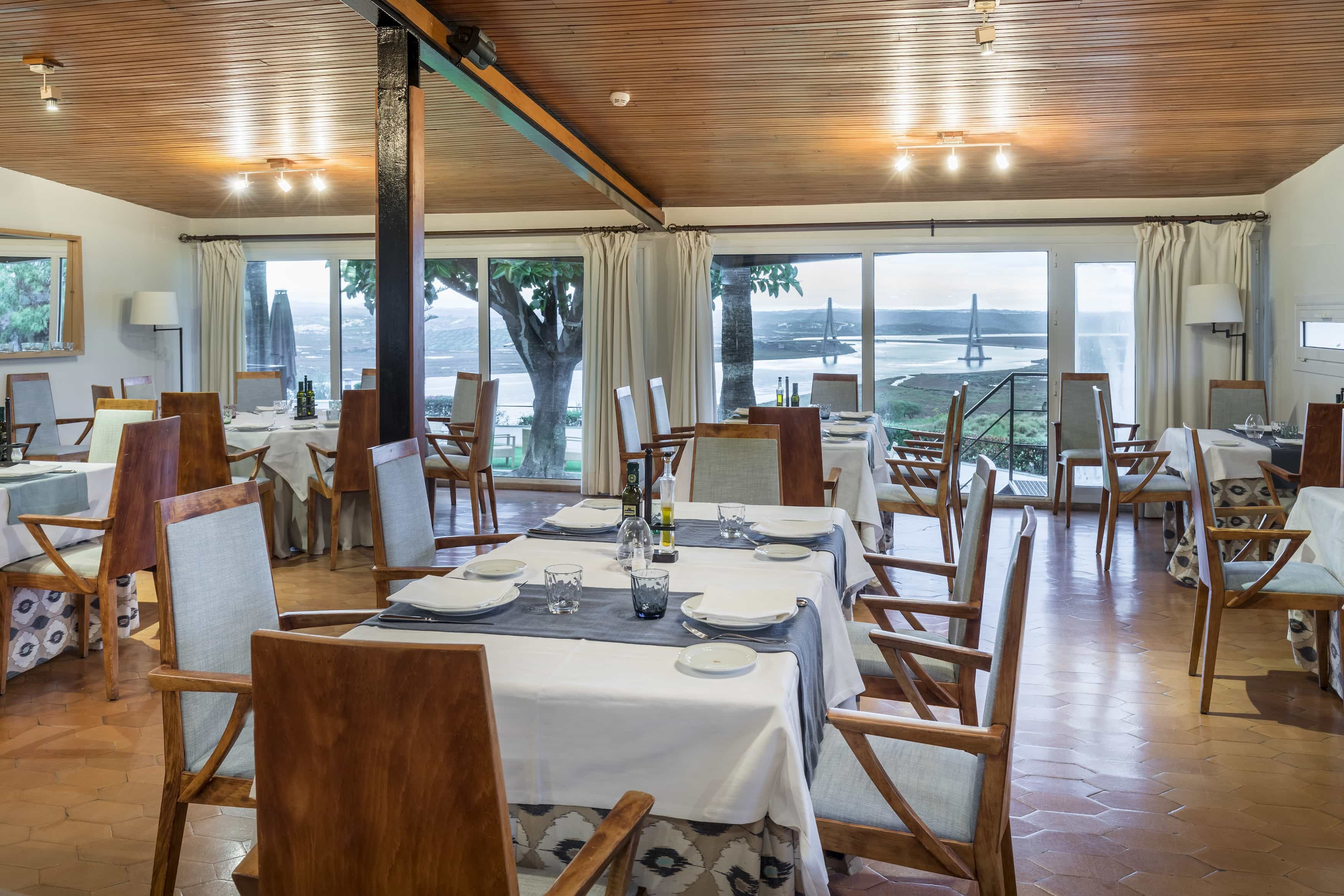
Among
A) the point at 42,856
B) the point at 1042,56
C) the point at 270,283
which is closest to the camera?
the point at 42,856

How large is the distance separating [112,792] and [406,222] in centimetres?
206

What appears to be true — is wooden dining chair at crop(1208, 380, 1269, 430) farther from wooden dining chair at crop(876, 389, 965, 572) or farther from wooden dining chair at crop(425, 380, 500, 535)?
wooden dining chair at crop(425, 380, 500, 535)

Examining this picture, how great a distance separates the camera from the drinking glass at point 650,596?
1942 millimetres

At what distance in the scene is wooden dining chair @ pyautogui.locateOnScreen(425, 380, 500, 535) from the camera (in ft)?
20.6

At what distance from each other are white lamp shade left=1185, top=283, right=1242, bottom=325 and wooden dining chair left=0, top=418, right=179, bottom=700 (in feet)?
21.8

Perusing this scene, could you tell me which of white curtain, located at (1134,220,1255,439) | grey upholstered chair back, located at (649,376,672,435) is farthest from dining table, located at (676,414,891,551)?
white curtain, located at (1134,220,1255,439)

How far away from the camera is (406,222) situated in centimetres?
353

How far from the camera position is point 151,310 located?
8.00 metres

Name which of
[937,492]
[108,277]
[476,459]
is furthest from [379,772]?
[108,277]

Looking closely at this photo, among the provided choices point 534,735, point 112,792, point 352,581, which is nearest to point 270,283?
point 352,581

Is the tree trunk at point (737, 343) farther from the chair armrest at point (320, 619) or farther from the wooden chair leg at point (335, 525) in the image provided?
the chair armrest at point (320, 619)

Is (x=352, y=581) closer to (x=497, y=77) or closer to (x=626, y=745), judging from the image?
(x=497, y=77)

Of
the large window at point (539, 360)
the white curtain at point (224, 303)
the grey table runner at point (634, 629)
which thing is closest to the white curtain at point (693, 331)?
the large window at point (539, 360)

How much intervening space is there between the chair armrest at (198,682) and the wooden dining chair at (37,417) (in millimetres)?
5486
